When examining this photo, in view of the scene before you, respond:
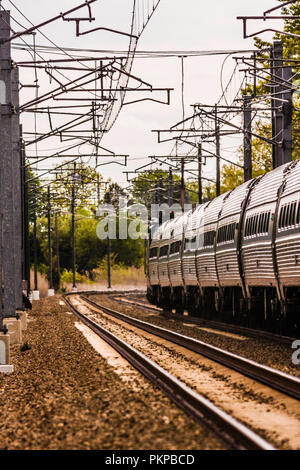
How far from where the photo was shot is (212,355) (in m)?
19.1

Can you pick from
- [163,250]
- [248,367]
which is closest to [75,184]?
[163,250]

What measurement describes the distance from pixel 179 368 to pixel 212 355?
2.21 metres

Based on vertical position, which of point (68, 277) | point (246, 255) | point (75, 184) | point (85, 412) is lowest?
point (85, 412)

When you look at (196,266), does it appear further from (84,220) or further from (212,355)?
(84,220)

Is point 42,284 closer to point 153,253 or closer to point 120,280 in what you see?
point 120,280

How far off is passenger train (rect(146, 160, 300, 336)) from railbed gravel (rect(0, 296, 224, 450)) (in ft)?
14.9

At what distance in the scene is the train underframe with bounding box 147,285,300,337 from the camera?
69.0ft

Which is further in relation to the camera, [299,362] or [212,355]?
[212,355]

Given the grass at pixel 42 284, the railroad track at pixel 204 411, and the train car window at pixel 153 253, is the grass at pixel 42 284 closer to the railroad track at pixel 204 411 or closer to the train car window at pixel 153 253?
the train car window at pixel 153 253

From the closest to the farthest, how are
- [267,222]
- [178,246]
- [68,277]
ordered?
[267,222]
[178,246]
[68,277]

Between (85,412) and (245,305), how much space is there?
15.7 meters

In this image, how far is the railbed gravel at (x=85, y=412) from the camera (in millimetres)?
9281

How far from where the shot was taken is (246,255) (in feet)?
79.5

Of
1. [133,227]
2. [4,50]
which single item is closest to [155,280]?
[4,50]
